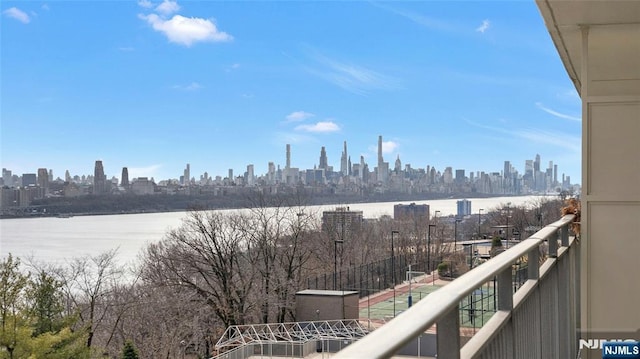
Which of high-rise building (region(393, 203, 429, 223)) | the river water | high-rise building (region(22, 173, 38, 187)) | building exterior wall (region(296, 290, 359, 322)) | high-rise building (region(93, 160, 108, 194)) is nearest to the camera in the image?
building exterior wall (region(296, 290, 359, 322))

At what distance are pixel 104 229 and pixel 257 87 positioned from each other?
32580 millimetres

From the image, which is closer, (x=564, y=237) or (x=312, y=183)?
(x=564, y=237)

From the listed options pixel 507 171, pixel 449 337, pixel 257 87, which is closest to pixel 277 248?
pixel 449 337

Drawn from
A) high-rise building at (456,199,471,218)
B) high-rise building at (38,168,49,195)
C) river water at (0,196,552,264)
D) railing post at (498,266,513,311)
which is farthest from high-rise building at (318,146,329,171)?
railing post at (498,266,513,311)

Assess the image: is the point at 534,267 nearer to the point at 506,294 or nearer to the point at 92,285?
the point at 506,294

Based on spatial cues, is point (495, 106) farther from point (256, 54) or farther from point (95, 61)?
point (95, 61)

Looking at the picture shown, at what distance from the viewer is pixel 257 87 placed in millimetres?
63906

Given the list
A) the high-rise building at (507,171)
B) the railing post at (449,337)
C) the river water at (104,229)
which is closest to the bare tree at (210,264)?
the river water at (104,229)

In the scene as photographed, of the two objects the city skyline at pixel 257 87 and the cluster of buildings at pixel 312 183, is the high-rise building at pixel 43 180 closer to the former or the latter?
the cluster of buildings at pixel 312 183

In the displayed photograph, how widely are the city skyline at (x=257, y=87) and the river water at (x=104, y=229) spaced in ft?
76.3

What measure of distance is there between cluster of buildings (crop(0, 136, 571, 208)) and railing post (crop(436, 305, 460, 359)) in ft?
86.6

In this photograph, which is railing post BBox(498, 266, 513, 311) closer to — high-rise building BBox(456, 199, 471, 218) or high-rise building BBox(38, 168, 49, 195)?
high-rise building BBox(456, 199, 471, 218)

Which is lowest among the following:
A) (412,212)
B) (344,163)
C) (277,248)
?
(277,248)

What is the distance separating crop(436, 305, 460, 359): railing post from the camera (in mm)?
869
